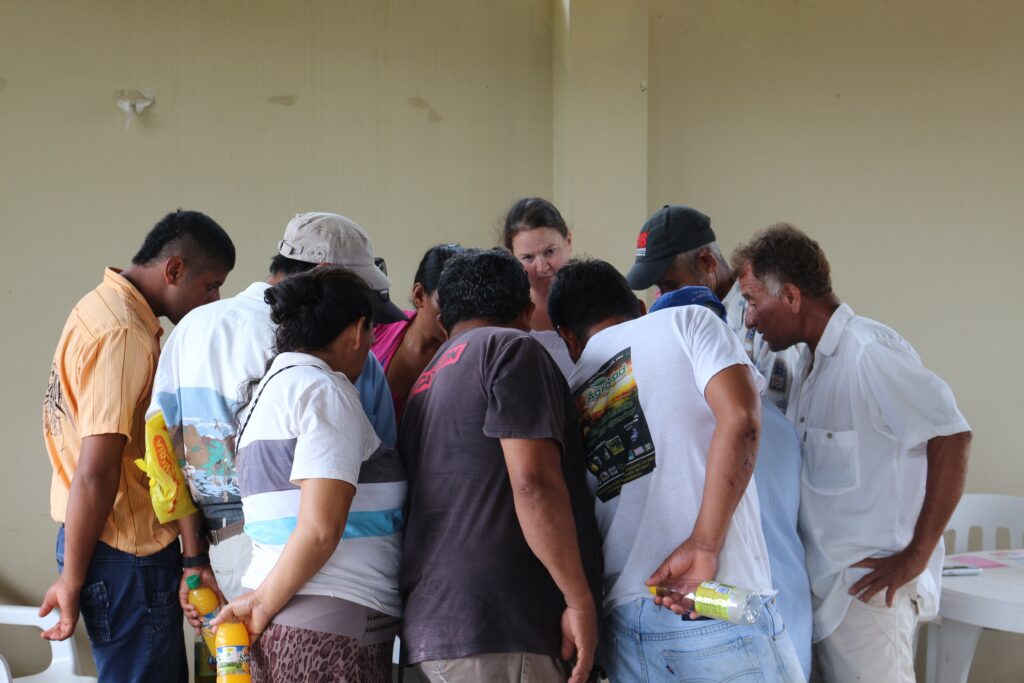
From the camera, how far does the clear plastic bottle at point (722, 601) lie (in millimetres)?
1463

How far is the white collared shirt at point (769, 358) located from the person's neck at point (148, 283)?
51.5 inches

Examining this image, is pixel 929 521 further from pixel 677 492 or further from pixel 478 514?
pixel 478 514

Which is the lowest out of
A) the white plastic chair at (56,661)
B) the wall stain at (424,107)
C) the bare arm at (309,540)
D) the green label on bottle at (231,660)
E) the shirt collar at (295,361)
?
the white plastic chair at (56,661)

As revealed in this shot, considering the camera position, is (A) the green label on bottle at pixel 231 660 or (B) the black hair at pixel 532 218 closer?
(A) the green label on bottle at pixel 231 660

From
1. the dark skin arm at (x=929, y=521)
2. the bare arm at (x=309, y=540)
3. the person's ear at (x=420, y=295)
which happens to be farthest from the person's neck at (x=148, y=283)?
the dark skin arm at (x=929, y=521)

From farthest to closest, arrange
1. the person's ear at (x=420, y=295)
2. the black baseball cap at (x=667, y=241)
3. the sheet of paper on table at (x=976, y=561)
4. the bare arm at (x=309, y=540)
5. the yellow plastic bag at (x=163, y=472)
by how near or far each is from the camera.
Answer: the sheet of paper on table at (x=976, y=561) → the black baseball cap at (x=667, y=241) → the person's ear at (x=420, y=295) → the yellow plastic bag at (x=163, y=472) → the bare arm at (x=309, y=540)

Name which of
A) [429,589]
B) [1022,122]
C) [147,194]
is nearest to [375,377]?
[429,589]

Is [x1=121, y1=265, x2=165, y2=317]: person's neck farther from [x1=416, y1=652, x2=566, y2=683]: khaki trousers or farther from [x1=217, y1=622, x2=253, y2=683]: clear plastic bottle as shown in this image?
[x1=416, y1=652, x2=566, y2=683]: khaki trousers

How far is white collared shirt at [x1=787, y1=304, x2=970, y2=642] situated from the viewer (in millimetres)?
1877

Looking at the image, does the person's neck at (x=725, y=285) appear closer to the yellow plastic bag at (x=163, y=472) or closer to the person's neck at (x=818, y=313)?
the person's neck at (x=818, y=313)

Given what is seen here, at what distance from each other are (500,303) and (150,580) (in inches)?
38.0

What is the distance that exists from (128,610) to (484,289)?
1030 mm

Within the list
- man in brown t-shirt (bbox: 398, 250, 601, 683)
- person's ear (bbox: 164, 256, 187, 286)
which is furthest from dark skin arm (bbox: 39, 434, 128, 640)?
man in brown t-shirt (bbox: 398, 250, 601, 683)

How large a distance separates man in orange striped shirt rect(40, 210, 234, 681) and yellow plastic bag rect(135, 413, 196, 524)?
4.1 inches
